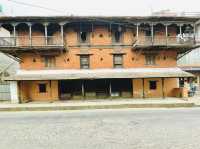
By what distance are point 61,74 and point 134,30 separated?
9.40 meters

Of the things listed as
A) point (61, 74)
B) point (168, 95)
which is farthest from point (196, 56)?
point (61, 74)

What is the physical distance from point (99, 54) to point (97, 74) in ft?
8.66

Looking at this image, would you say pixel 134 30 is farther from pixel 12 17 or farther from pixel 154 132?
pixel 154 132

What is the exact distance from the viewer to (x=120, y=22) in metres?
28.8

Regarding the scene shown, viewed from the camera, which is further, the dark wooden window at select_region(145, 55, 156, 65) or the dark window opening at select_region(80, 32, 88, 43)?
the dark wooden window at select_region(145, 55, 156, 65)

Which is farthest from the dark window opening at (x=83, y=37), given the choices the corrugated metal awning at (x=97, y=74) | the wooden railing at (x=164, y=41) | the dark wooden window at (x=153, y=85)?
the dark wooden window at (x=153, y=85)

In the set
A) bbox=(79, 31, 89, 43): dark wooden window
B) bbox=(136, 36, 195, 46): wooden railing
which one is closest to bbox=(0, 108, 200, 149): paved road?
bbox=(136, 36, 195, 46): wooden railing

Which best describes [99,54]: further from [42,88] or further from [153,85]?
[42,88]

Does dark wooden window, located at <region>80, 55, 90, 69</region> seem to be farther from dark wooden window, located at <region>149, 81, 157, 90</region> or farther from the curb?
the curb

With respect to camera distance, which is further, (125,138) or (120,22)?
(120,22)

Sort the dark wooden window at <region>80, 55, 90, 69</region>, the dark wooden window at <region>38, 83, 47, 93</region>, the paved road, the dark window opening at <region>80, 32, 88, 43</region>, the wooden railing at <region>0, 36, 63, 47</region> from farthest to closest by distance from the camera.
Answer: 1. the dark window opening at <region>80, 32, 88, 43</region>
2. the dark wooden window at <region>80, 55, 90, 69</region>
3. the dark wooden window at <region>38, 83, 47, 93</region>
4. the wooden railing at <region>0, 36, 63, 47</region>
5. the paved road

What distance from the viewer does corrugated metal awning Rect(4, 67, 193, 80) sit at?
27.2 m

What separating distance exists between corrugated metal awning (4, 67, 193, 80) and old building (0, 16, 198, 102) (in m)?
0.05

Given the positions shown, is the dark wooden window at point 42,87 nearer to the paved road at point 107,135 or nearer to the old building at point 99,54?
the old building at point 99,54
